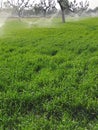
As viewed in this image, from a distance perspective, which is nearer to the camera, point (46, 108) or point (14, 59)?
point (46, 108)

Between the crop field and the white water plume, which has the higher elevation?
the crop field

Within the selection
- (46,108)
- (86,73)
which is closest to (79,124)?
(46,108)

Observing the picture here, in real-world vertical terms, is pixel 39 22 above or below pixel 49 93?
below

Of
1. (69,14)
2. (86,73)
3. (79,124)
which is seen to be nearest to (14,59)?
(86,73)

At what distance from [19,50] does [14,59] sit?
264cm

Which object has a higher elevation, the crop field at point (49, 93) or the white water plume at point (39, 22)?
the crop field at point (49, 93)

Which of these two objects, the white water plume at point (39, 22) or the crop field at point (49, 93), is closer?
the crop field at point (49, 93)

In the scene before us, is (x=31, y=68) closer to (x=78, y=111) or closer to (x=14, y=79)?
(x=14, y=79)

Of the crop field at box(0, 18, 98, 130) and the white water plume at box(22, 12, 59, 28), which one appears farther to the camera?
the white water plume at box(22, 12, 59, 28)

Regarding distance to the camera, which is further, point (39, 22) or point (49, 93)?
point (39, 22)

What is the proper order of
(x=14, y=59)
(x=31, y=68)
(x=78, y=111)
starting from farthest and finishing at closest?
(x=14, y=59) → (x=31, y=68) → (x=78, y=111)

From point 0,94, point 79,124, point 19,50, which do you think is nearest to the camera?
point 79,124

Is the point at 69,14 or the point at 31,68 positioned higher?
the point at 31,68

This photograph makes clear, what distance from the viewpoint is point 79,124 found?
736 centimetres
